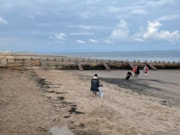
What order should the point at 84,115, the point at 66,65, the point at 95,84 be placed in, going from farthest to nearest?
the point at 66,65 → the point at 95,84 → the point at 84,115

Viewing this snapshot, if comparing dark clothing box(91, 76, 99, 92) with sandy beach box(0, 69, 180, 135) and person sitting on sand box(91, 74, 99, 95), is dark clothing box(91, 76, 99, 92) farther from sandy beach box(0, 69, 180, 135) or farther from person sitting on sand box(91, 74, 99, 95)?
sandy beach box(0, 69, 180, 135)

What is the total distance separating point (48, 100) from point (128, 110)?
4.66 metres

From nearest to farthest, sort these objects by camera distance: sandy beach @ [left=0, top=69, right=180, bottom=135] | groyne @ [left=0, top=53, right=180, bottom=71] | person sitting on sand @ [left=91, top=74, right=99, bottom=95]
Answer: sandy beach @ [left=0, top=69, right=180, bottom=135] → person sitting on sand @ [left=91, top=74, right=99, bottom=95] → groyne @ [left=0, top=53, right=180, bottom=71]

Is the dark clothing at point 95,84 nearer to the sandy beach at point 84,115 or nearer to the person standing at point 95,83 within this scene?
the person standing at point 95,83

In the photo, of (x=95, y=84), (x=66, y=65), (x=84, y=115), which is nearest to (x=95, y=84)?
(x=95, y=84)

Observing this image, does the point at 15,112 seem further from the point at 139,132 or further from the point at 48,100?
the point at 139,132

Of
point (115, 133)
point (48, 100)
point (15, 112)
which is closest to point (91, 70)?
point (48, 100)

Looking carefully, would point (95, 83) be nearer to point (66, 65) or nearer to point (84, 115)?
point (84, 115)

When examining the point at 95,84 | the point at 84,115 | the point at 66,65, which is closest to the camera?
the point at 84,115

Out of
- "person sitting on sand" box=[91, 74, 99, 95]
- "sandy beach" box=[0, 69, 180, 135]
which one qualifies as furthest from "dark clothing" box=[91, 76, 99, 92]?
"sandy beach" box=[0, 69, 180, 135]

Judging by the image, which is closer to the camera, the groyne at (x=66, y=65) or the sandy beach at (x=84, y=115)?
the sandy beach at (x=84, y=115)

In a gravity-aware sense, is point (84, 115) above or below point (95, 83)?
below

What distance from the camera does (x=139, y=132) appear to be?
11219 millimetres

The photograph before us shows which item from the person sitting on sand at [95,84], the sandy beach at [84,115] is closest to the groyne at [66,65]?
the sandy beach at [84,115]
